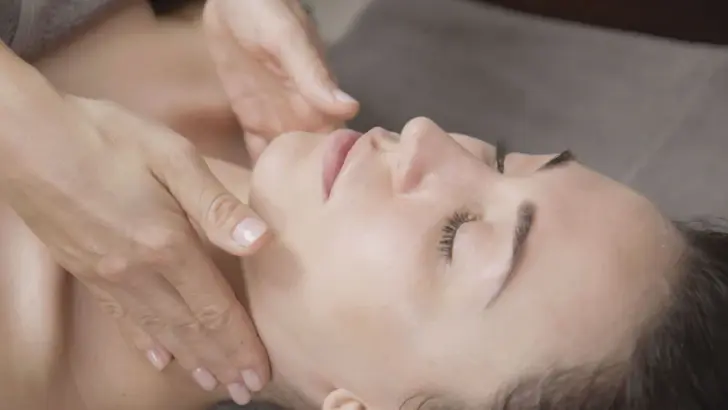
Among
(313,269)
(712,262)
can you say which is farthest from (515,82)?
(313,269)

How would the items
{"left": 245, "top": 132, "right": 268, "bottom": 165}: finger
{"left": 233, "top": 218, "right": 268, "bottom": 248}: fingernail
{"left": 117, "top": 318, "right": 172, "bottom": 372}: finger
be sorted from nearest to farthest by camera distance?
{"left": 233, "top": 218, "right": 268, "bottom": 248}: fingernail < {"left": 117, "top": 318, "right": 172, "bottom": 372}: finger < {"left": 245, "top": 132, "right": 268, "bottom": 165}: finger

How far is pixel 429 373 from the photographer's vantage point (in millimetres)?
921

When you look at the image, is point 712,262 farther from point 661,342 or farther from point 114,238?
point 114,238

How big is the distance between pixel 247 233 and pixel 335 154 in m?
0.16

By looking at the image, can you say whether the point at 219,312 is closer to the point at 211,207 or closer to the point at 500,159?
the point at 211,207

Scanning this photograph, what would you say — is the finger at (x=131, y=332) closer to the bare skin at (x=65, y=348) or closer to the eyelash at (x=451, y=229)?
the bare skin at (x=65, y=348)

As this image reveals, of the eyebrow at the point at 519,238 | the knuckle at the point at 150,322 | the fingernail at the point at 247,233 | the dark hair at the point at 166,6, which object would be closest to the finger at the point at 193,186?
the fingernail at the point at 247,233

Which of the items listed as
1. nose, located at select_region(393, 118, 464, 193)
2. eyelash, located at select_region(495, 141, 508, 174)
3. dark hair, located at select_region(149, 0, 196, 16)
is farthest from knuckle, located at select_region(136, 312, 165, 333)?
dark hair, located at select_region(149, 0, 196, 16)

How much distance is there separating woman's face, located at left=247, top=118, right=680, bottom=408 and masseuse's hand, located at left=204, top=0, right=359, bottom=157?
0.46ft

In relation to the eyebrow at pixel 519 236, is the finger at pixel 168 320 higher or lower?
lower

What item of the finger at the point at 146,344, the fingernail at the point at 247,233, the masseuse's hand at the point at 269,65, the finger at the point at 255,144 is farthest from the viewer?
the finger at the point at 255,144

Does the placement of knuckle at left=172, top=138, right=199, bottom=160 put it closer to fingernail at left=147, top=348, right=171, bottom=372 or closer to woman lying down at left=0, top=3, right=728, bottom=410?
woman lying down at left=0, top=3, right=728, bottom=410

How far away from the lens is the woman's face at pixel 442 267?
0.90 meters

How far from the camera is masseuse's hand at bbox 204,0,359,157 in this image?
109 cm
